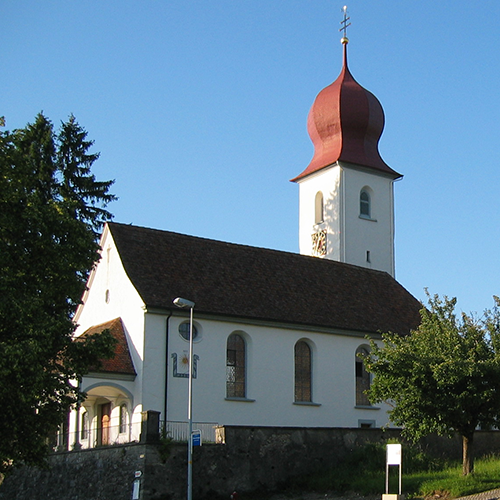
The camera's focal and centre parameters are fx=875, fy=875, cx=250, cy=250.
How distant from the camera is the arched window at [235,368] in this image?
33094 mm

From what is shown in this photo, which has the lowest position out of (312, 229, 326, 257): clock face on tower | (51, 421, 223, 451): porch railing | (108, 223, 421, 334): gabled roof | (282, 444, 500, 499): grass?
(282, 444, 500, 499): grass

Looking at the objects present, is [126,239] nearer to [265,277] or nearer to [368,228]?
[265,277]

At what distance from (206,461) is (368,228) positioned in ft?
71.3

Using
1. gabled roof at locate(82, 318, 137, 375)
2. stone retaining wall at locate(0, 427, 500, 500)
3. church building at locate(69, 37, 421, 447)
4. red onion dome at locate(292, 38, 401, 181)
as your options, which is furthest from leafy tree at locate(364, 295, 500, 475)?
red onion dome at locate(292, 38, 401, 181)

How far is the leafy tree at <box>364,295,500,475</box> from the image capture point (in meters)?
25.7

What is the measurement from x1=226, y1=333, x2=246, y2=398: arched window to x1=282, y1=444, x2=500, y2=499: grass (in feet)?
16.5

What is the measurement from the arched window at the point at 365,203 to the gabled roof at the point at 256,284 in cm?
553

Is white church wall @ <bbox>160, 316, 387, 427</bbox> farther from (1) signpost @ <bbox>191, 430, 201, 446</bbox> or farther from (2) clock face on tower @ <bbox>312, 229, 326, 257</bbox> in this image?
(2) clock face on tower @ <bbox>312, 229, 326, 257</bbox>

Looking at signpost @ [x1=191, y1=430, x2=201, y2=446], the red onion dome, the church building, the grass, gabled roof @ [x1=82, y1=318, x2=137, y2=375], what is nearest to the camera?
the grass

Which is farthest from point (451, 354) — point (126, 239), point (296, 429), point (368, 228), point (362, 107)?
point (362, 107)

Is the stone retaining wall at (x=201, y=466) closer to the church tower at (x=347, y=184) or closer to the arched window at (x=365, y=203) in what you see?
the church tower at (x=347, y=184)

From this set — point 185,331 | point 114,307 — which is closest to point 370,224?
point 185,331

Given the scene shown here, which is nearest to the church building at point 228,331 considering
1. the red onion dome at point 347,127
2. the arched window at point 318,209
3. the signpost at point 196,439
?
the signpost at point 196,439

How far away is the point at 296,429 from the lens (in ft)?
98.9
